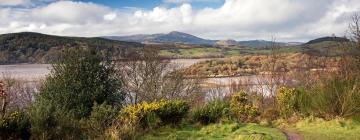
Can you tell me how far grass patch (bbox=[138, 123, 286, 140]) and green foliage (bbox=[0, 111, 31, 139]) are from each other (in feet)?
11.6

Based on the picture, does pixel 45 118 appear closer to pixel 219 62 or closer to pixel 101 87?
pixel 101 87

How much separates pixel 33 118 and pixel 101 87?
5.95 m

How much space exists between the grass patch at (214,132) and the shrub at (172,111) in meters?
0.59

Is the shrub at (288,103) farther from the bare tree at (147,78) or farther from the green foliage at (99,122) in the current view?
the bare tree at (147,78)

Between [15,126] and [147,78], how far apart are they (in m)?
20.3

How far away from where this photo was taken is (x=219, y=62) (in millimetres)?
119562

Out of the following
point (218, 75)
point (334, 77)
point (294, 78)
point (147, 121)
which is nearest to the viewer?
point (147, 121)

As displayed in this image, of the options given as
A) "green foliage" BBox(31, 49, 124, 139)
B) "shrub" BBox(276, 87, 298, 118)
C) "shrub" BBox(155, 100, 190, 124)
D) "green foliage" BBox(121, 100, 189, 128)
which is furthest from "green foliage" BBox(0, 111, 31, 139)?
"shrub" BBox(276, 87, 298, 118)

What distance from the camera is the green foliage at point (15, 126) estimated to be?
11.1m

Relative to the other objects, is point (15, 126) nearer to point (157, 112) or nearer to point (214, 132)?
point (157, 112)

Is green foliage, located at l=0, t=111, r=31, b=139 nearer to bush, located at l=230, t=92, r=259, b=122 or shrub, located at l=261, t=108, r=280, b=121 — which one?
bush, located at l=230, t=92, r=259, b=122

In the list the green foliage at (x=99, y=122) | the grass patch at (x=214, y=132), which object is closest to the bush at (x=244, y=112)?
the grass patch at (x=214, y=132)

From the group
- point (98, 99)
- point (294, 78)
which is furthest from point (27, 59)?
point (98, 99)

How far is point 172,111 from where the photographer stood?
1450cm
